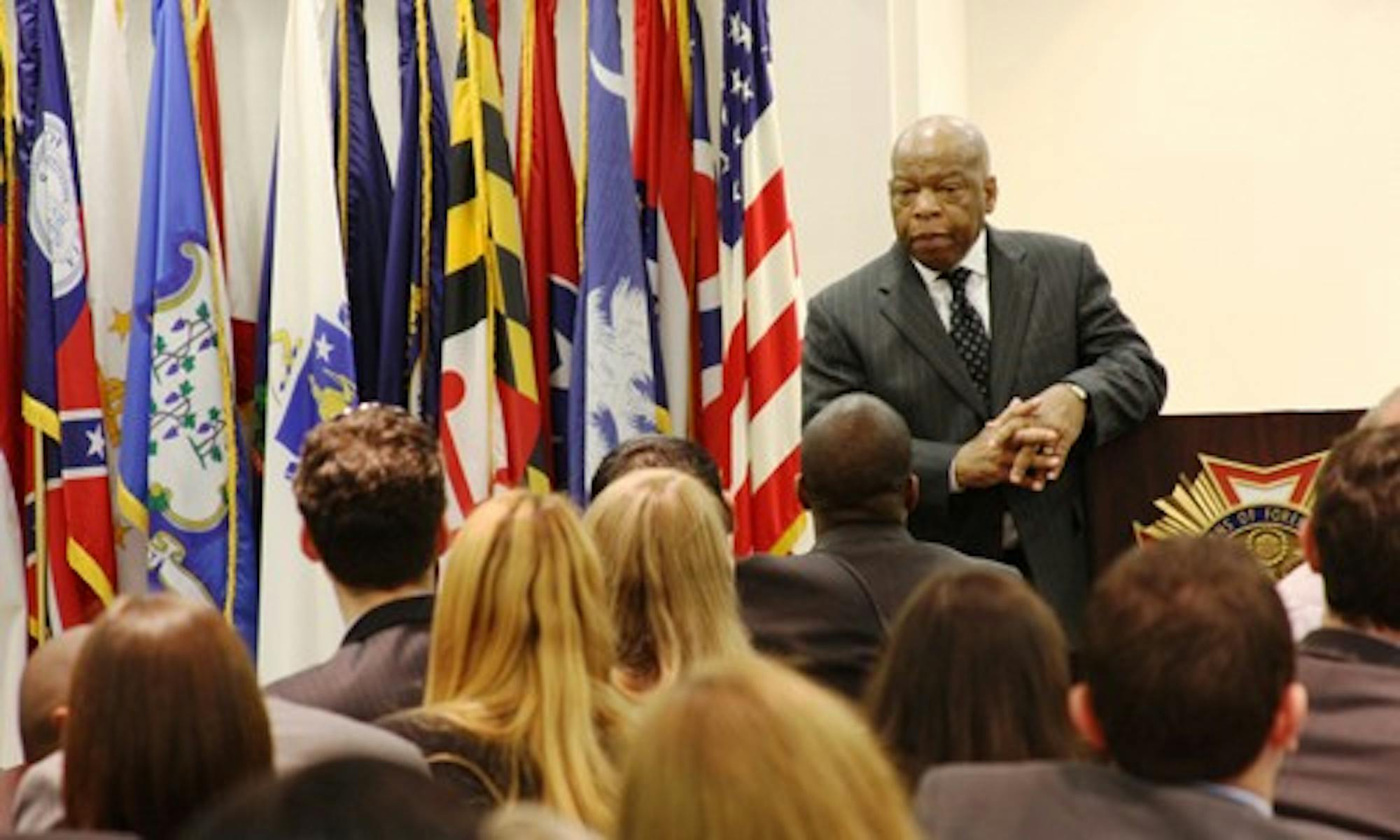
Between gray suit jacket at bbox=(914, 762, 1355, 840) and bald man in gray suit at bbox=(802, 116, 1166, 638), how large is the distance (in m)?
2.56

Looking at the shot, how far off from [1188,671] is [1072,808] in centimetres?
17

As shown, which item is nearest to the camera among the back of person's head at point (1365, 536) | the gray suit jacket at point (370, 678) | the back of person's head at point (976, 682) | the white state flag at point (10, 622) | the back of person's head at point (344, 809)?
the back of person's head at point (344, 809)

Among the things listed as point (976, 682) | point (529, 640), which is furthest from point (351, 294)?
point (976, 682)

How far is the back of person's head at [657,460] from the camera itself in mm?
4578

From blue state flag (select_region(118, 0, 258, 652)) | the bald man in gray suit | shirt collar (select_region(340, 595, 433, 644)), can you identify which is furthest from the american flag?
shirt collar (select_region(340, 595, 433, 644))

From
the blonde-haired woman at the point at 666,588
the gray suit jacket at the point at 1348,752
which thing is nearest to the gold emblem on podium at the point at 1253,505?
the blonde-haired woman at the point at 666,588

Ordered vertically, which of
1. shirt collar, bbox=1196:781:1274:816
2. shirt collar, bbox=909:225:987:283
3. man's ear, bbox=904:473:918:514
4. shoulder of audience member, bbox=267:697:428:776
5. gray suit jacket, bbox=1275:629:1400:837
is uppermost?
shirt collar, bbox=909:225:987:283

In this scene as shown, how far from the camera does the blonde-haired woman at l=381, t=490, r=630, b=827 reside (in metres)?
2.78

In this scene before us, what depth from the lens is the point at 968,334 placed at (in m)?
5.02

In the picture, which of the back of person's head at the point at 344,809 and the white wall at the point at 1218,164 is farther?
the white wall at the point at 1218,164

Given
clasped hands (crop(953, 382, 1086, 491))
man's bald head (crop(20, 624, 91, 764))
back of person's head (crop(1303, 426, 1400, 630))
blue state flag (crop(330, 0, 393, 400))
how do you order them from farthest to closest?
blue state flag (crop(330, 0, 393, 400)) < clasped hands (crop(953, 382, 1086, 491)) < man's bald head (crop(20, 624, 91, 764)) < back of person's head (crop(1303, 426, 1400, 630))

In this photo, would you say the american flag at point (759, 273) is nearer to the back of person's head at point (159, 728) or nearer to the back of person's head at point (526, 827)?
the back of person's head at point (159, 728)

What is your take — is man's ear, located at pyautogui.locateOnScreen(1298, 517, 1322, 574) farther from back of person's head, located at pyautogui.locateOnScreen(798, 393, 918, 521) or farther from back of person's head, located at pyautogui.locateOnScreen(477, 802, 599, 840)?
back of person's head, located at pyautogui.locateOnScreen(477, 802, 599, 840)

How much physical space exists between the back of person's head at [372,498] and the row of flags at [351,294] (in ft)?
7.88
